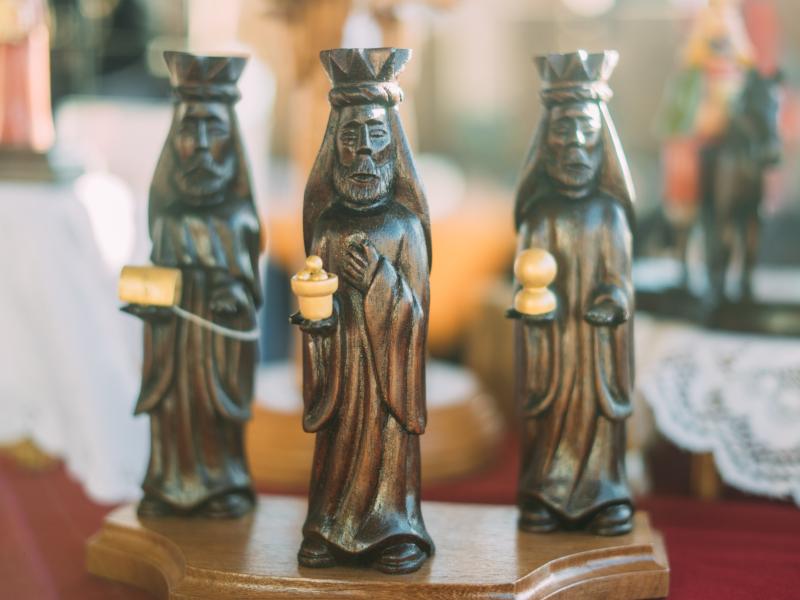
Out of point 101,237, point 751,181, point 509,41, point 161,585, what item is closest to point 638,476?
point 751,181

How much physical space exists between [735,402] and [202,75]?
102cm

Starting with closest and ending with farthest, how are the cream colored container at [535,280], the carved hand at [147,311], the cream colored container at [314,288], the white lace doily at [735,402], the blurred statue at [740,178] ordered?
the cream colored container at [314,288]
the cream colored container at [535,280]
the carved hand at [147,311]
the white lace doily at [735,402]
the blurred statue at [740,178]

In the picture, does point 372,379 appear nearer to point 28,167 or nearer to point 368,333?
point 368,333

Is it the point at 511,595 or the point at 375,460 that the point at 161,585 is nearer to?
the point at 375,460

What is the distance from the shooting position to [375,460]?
3.95 ft

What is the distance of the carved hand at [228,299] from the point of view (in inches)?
53.6

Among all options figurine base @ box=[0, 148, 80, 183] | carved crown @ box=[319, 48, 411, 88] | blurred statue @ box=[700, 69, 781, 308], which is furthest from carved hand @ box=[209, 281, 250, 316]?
blurred statue @ box=[700, 69, 781, 308]

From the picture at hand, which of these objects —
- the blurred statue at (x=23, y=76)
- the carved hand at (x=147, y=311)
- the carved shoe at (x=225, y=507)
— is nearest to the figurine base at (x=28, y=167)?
the blurred statue at (x=23, y=76)

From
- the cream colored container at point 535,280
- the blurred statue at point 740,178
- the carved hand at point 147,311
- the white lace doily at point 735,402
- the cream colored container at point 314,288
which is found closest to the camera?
the cream colored container at point 314,288

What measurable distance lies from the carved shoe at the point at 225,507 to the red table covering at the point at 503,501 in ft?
0.46

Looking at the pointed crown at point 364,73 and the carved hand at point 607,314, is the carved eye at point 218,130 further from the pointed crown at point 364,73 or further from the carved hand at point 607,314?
the carved hand at point 607,314

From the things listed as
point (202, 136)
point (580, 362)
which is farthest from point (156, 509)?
point (580, 362)

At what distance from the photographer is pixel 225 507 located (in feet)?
4.57

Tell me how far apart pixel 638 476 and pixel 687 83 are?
2.40ft
